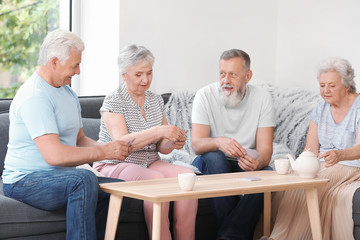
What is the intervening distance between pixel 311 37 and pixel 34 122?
2432mm

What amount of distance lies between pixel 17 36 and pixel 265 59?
1.79 metres

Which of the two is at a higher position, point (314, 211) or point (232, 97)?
point (232, 97)

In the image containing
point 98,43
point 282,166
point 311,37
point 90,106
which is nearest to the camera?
point 282,166

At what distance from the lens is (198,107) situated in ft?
A: 10.3

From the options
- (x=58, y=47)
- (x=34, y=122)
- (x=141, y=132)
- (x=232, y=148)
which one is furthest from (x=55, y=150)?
(x=232, y=148)

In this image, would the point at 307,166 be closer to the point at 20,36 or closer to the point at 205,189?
the point at 205,189

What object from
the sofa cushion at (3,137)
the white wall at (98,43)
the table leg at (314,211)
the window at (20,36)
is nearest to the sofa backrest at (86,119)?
the sofa cushion at (3,137)

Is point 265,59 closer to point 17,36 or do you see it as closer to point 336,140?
point 336,140

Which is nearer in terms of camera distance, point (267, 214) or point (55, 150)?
point (55, 150)

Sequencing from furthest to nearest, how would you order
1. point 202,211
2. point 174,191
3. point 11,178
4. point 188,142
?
point 188,142 → point 202,211 → point 11,178 → point 174,191

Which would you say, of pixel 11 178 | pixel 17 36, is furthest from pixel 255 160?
pixel 17 36

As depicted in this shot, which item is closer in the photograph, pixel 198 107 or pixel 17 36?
pixel 198 107

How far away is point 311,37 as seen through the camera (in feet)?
13.5

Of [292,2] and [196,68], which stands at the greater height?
[292,2]
